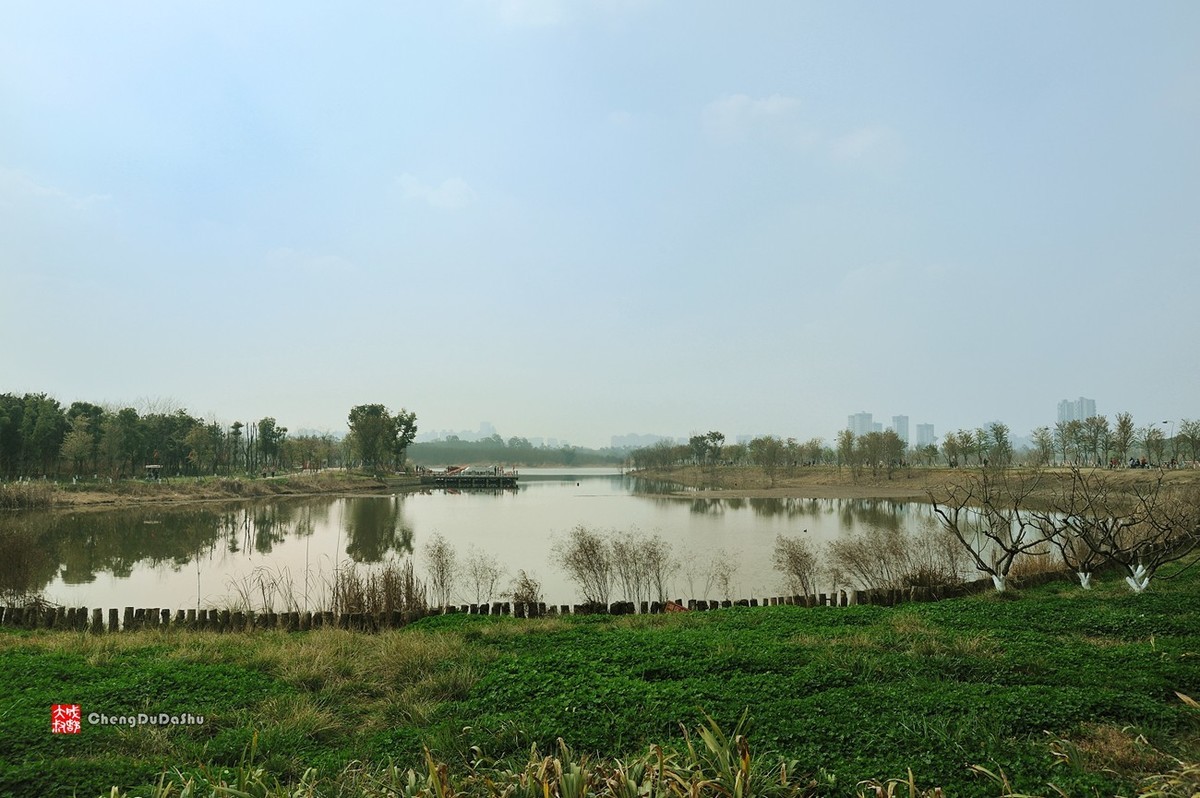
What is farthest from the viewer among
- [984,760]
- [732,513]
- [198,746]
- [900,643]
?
[732,513]

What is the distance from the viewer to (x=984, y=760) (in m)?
3.70

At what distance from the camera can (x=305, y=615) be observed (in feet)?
30.7

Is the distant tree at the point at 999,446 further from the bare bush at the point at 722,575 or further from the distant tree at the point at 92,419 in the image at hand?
the distant tree at the point at 92,419

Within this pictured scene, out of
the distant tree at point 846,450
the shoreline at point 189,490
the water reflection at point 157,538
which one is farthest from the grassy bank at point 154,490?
the distant tree at point 846,450

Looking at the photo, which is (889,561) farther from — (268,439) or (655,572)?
(268,439)

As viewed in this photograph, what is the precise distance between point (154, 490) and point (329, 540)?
22864 millimetres

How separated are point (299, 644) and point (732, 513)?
29214mm

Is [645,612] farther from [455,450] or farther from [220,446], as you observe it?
[455,450]

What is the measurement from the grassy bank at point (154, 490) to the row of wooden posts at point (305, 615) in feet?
98.9

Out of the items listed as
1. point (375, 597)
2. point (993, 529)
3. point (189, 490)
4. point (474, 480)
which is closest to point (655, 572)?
point (375, 597)

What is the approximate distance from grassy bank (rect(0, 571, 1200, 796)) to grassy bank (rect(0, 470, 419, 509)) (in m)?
33.4

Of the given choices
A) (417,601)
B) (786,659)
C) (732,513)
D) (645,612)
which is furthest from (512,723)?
(732,513)

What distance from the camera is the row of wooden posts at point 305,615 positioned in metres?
9.20

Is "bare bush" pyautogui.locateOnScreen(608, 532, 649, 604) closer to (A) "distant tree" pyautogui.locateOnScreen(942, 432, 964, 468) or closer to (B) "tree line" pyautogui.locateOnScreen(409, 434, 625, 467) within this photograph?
(A) "distant tree" pyautogui.locateOnScreen(942, 432, 964, 468)
